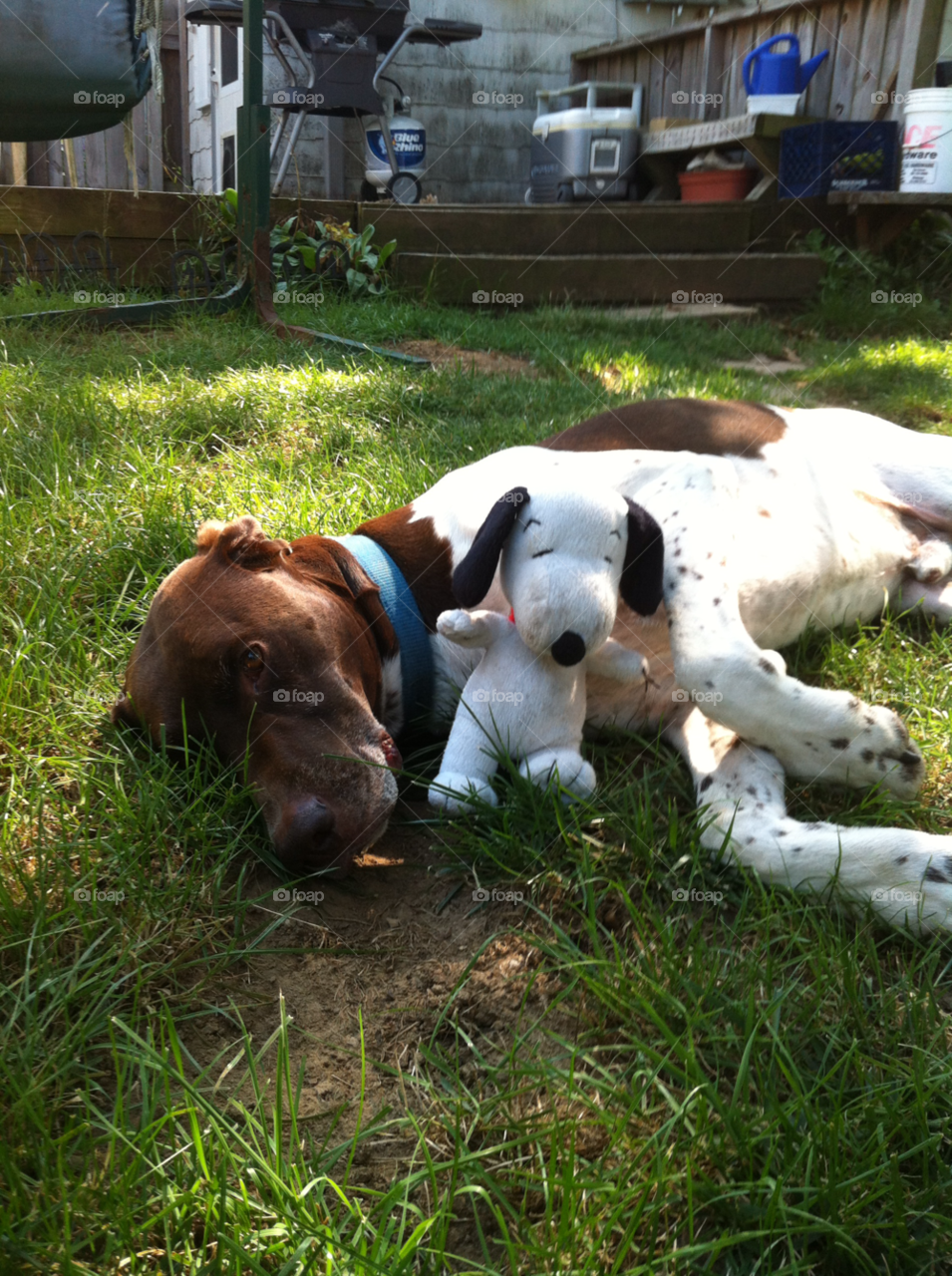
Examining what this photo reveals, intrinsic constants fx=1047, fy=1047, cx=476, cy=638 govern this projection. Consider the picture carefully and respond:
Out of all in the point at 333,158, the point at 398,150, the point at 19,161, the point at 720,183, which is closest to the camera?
the point at 720,183

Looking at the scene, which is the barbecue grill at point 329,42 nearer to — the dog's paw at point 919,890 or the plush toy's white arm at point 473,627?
the plush toy's white arm at point 473,627

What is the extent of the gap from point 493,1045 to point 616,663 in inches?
32.1

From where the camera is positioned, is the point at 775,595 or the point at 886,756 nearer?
the point at 886,756

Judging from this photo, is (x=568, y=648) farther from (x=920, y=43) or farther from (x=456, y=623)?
(x=920, y=43)

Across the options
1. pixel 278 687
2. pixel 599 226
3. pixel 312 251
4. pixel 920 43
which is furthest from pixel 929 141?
pixel 278 687

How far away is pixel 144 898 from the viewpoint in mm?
1808

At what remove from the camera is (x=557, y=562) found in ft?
6.28

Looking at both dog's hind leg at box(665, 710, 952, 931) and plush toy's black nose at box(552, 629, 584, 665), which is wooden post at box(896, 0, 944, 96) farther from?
plush toy's black nose at box(552, 629, 584, 665)

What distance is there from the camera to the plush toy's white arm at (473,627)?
6.66 feet

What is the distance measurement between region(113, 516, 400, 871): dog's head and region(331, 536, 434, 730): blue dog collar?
4.1 inches

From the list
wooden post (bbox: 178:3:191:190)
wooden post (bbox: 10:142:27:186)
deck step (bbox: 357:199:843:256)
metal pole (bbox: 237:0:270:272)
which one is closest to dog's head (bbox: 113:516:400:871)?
metal pole (bbox: 237:0:270:272)

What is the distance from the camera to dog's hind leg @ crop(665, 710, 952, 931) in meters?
1.75

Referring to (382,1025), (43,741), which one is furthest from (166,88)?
(382,1025)

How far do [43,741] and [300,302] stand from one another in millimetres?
4776
